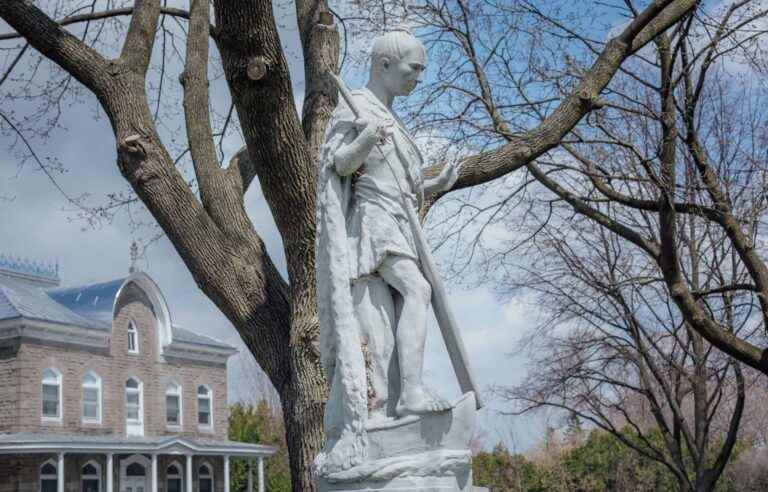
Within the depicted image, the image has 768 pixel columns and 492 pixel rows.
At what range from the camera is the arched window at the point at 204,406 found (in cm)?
3544

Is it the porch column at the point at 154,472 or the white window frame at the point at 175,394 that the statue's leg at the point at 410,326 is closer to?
the porch column at the point at 154,472

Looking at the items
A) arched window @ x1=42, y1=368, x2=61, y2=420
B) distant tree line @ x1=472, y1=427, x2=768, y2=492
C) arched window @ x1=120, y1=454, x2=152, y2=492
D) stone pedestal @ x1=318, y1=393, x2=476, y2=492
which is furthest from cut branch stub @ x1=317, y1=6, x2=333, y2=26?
arched window @ x1=120, y1=454, x2=152, y2=492

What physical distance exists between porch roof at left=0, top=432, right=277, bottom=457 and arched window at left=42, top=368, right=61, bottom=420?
2.30 ft

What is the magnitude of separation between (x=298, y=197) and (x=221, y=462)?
27.8 m

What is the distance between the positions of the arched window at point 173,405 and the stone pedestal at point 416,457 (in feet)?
98.9

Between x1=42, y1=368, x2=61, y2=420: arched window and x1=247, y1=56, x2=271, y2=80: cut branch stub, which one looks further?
x1=42, y1=368, x2=61, y2=420: arched window

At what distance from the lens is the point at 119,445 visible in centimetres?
2955

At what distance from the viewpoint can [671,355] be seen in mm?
17266

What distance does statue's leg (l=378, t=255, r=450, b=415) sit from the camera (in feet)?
16.1

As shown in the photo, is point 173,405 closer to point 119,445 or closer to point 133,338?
point 133,338

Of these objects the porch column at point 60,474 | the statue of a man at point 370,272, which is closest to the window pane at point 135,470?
the porch column at point 60,474

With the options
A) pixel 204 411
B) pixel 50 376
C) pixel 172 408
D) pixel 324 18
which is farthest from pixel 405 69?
pixel 204 411

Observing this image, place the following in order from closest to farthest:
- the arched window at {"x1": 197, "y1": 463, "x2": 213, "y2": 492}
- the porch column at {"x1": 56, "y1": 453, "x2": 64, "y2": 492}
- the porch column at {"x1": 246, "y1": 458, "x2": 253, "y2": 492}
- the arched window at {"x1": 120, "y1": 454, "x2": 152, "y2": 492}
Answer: the porch column at {"x1": 56, "y1": 453, "x2": 64, "y2": 492} → the arched window at {"x1": 120, "y1": 454, "x2": 152, "y2": 492} → the arched window at {"x1": 197, "y1": 463, "x2": 213, "y2": 492} → the porch column at {"x1": 246, "y1": 458, "x2": 253, "y2": 492}

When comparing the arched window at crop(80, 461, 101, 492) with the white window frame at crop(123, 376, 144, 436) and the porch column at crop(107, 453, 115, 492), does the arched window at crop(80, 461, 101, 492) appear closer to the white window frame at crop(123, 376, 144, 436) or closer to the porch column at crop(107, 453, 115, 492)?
the porch column at crop(107, 453, 115, 492)
